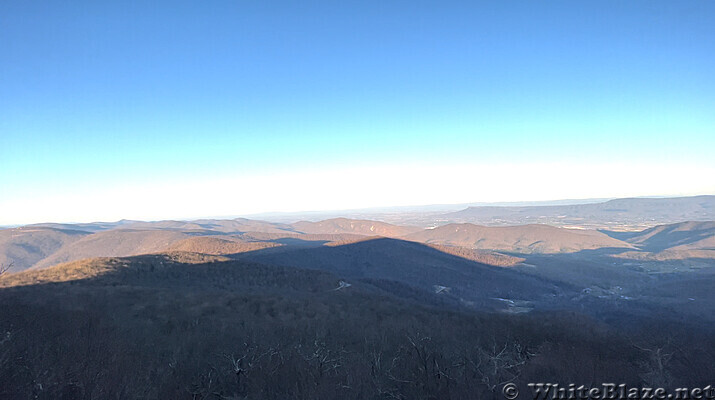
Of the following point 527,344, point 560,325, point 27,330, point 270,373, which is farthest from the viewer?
point 560,325

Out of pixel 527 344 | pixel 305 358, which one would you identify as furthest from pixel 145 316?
pixel 527 344

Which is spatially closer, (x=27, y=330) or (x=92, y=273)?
(x=27, y=330)

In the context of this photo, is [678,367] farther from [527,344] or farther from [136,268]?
[136,268]

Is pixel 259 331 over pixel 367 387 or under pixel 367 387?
under

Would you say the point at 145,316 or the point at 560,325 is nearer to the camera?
the point at 145,316

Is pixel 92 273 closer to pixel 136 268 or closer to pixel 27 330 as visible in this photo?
pixel 136 268

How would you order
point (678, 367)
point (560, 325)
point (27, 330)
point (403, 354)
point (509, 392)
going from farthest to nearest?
point (560, 325) → point (678, 367) → point (403, 354) → point (27, 330) → point (509, 392)

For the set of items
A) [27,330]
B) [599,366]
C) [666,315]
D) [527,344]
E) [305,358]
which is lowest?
[666,315]

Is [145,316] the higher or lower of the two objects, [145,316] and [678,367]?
the higher

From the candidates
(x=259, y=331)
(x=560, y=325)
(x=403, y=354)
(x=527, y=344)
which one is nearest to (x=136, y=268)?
(x=259, y=331)
